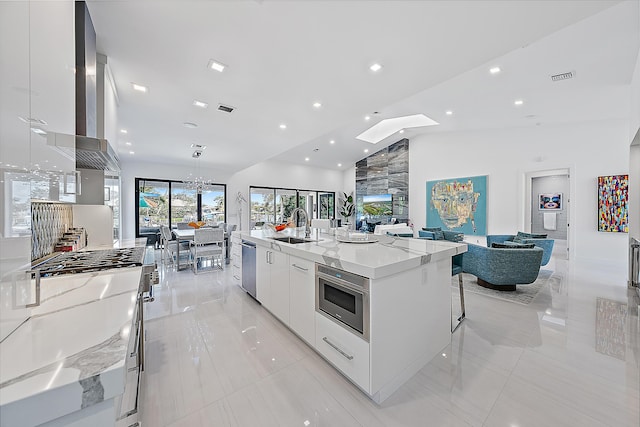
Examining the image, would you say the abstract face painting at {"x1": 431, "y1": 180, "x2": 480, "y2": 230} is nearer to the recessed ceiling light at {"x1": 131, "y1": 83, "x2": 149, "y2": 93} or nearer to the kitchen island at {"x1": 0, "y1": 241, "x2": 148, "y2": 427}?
the recessed ceiling light at {"x1": 131, "y1": 83, "x2": 149, "y2": 93}

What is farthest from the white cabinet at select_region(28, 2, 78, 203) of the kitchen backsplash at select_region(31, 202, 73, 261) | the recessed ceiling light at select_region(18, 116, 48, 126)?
the kitchen backsplash at select_region(31, 202, 73, 261)

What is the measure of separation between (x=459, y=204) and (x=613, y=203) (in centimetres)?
302

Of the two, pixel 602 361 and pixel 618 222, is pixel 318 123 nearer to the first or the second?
pixel 602 361

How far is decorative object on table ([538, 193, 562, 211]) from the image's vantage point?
→ 783 cm

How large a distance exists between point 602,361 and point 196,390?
123 inches

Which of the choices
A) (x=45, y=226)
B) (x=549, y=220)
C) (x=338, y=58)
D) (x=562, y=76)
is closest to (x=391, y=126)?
(x=562, y=76)

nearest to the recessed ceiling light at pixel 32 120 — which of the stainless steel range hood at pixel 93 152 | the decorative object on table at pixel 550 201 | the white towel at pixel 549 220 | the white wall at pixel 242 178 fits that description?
the stainless steel range hood at pixel 93 152

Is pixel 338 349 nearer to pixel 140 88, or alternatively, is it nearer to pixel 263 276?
pixel 263 276

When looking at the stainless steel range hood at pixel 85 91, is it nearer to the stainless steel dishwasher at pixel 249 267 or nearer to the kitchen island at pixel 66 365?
the kitchen island at pixel 66 365

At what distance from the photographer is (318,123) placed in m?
4.05

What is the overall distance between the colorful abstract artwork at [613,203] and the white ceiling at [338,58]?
1363 mm

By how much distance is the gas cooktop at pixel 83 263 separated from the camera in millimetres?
1425

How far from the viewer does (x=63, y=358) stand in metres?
0.59

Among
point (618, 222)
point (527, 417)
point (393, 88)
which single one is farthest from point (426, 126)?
point (527, 417)
